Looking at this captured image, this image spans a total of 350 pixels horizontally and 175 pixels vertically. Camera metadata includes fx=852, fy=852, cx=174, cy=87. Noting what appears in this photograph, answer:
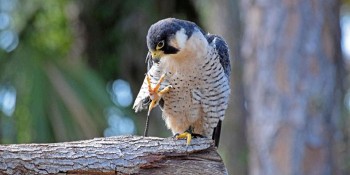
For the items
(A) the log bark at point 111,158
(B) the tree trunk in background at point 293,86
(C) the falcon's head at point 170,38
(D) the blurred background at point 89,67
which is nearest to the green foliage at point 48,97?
(D) the blurred background at point 89,67

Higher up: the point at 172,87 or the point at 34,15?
the point at 34,15

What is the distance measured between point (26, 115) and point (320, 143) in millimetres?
2594

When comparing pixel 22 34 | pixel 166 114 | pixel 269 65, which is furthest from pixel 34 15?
pixel 166 114

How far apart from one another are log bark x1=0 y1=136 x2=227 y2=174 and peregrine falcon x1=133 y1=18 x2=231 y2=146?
1.56 ft

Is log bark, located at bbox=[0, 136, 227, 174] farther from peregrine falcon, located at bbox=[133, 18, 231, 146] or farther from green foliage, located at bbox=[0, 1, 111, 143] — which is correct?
green foliage, located at bbox=[0, 1, 111, 143]

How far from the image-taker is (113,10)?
10188 millimetres

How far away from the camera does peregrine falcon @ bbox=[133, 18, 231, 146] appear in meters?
4.64

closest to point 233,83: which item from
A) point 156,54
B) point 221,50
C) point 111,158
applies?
point 221,50

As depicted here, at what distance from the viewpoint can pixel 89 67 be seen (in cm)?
977

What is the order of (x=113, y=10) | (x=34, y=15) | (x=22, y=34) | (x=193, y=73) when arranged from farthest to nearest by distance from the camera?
(x=113, y=10) < (x=34, y=15) < (x=22, y=34) < (x=193, y=73)

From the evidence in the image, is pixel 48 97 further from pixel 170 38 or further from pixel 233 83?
pixel 233 83

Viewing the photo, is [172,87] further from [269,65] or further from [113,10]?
[113,10]

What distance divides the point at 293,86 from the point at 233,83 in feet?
11.6

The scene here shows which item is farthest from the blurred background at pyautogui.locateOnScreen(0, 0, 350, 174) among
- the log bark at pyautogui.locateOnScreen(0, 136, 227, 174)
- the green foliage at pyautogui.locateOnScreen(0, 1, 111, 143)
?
the log bark at pyautogui.locateOnScreen(0, 136, 227, 174)
